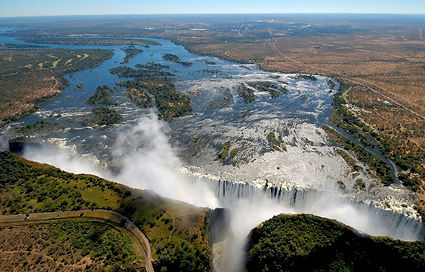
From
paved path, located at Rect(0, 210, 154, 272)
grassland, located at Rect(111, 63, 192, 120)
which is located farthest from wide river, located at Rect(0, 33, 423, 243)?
paved path, located at Rect(0, 210, 154, 272)

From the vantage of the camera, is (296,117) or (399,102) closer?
(296,117)

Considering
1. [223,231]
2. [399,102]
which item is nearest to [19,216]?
[223,231]

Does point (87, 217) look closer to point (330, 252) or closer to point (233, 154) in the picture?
point (233, 154)

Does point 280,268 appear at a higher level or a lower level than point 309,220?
lower

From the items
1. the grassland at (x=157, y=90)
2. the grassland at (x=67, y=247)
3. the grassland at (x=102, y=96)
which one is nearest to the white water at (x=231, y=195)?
the grassland at (x=67, y=247)

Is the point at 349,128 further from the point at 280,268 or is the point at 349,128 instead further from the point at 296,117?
the point at 280,268

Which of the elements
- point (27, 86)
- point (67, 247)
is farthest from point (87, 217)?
point (27, 86)

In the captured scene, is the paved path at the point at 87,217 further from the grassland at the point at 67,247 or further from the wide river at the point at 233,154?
the wide river at the point at 233,154

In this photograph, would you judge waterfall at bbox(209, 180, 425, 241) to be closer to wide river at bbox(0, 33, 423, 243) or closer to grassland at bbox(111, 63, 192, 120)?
wide river at bbox(0, 33, 423, 243)
